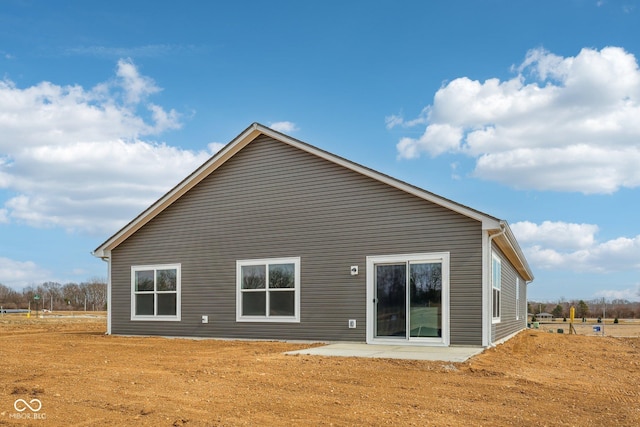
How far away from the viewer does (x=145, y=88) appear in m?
13.4

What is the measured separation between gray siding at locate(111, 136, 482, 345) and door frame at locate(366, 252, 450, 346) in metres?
0.12

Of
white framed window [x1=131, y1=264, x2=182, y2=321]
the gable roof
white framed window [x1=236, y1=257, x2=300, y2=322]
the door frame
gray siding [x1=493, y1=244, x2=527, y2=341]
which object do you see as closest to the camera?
the gable roof

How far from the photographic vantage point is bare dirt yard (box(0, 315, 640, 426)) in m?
6.23

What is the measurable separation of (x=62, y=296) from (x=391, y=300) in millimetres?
83827

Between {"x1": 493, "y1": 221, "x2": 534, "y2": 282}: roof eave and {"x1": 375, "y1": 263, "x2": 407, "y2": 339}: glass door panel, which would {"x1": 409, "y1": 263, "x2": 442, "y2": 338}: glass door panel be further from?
{"x1": 493, "y1": 221, "x2": 534, "y2": 282}: roof eave

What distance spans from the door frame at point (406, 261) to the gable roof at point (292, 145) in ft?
3.70

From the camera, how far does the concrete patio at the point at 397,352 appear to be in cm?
1066

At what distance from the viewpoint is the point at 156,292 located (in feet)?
55.4

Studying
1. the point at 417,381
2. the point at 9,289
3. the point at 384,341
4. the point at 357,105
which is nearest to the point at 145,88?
the point at 357,105

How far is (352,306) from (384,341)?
3.55 feet

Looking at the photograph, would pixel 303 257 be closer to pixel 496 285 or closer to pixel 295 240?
pixel 295 240

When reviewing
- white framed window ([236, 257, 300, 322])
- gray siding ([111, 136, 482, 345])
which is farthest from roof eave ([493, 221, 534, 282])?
white framed window ([236, 257, 300, 322])

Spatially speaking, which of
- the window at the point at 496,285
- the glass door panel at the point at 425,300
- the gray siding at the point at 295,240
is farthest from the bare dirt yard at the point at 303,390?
the window at the point at 496,285

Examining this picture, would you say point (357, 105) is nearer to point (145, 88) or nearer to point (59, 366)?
point (145, 88)
